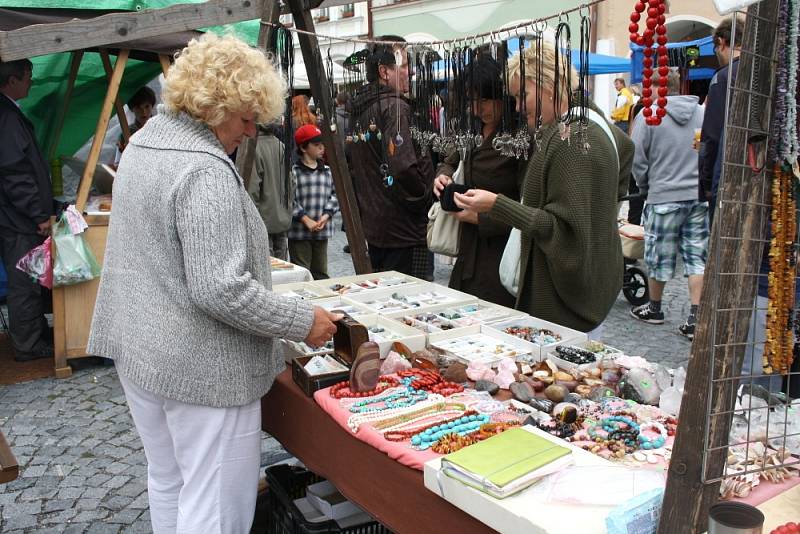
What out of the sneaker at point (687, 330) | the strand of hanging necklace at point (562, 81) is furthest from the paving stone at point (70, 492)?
the sneaker at point (687, 330)

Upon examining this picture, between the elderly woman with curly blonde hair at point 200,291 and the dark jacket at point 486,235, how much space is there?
1238 millimetres

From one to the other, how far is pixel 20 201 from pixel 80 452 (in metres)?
1.85

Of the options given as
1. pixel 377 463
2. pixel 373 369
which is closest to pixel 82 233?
pixel 373 369

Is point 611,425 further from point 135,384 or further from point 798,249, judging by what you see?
point 135,384

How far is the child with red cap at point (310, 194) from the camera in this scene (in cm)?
543

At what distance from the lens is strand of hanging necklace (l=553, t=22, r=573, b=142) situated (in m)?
2.40

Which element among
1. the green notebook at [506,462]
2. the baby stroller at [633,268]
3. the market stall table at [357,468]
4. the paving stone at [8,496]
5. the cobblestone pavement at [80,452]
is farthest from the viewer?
the baby stroller at [633,268]

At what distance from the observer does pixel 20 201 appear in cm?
448

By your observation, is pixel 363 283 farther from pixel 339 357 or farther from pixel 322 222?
pixel 322 222

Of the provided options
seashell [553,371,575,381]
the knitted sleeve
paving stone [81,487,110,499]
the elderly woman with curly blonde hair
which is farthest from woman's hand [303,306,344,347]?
paving stone [81,487,110,499]

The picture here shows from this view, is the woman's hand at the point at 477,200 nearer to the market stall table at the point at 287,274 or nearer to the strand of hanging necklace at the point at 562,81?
the strand of hanging necklace at the point at 562,81

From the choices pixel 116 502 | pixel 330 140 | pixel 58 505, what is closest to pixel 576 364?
pixel 330 140

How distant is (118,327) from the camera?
201 centimetres

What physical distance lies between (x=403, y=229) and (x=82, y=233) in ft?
6.84
